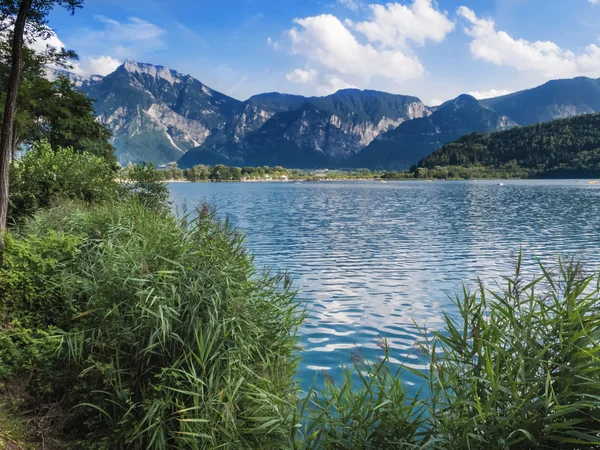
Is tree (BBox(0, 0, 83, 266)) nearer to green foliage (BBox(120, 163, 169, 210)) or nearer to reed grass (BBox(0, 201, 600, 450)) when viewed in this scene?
reed grass (BBox(0, 201, 600, 450))

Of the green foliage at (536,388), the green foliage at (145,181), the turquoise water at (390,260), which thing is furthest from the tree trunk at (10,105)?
the green foliage at (145,181)

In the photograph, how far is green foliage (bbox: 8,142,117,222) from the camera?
15039 mm

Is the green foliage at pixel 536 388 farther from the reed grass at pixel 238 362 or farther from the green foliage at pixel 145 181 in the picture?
the green foliage at pixel 145 181

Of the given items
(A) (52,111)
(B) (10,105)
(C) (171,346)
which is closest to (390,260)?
(C) (171,346)

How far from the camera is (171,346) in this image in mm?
6035

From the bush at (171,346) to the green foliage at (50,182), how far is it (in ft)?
27.6

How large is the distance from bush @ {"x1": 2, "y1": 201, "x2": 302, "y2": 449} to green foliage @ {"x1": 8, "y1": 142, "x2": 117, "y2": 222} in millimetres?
8398

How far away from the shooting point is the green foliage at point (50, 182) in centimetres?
1504

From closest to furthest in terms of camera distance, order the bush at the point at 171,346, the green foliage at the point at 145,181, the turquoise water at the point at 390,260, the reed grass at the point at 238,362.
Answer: the reed grass at the point at 238,362 → the bush at the point at 171,346 → the turquoise water at the point at 390,260 → the green foliage at the point at 145,181

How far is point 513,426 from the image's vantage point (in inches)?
157

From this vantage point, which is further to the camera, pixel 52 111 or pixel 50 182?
pixel 52 111

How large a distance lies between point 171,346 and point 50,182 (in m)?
12.7

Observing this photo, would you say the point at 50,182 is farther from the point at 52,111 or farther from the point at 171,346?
the point at 52,111

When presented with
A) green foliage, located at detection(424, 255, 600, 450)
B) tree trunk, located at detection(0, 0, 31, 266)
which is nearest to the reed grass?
green foliage, located at detection(424, 255, 600, 450)
